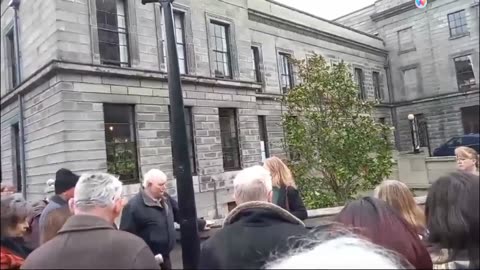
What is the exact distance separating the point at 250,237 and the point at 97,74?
125 inches

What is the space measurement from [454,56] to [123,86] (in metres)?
3.21

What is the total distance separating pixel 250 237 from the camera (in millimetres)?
1120

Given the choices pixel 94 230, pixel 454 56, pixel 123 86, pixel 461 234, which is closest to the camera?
pixel 461 234

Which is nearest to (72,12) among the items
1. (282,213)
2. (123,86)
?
(123,86)

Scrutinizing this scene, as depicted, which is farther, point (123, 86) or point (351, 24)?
point (123, 86)

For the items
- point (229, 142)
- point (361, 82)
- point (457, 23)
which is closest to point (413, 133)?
point (457, 23)

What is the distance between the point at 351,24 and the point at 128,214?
6.46 ft

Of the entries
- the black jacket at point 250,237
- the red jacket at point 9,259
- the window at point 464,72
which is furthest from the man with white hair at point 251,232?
the window at point 464,72

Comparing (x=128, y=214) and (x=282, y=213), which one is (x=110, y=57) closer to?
(x=128, y=214)

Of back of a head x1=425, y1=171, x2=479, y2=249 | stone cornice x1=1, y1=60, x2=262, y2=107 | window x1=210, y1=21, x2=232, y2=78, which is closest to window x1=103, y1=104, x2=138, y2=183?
stone cornice x1=1, y1=60, x2=262, y2=107

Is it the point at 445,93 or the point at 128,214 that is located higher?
the point at 445,93

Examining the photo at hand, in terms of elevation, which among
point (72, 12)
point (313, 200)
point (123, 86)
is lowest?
point (313, 200)

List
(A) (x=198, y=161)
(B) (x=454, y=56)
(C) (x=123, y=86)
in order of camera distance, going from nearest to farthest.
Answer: (B) (x=454, y=56), (A) (x=198, y=161), (C) (x=123, y=86)

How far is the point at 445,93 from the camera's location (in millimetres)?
1793
